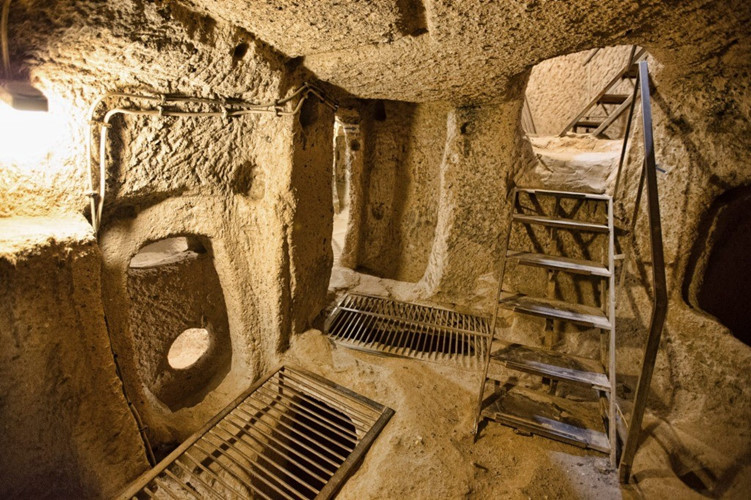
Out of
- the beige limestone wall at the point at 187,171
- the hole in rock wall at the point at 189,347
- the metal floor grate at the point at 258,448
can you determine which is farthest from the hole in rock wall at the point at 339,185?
the metal floor grate at the point at 258,448

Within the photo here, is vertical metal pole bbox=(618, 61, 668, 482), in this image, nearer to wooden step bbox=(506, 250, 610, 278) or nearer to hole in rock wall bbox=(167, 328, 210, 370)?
wooden step bbox=(506, 250, 610, 278)

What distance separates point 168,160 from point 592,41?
2829 mm

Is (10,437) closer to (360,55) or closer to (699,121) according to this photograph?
(360,55)

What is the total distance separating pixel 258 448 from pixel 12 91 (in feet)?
8.18

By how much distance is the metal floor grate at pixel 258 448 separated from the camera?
1955 millimetres

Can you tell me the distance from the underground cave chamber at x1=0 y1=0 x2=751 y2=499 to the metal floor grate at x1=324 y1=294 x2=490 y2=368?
42 millimetres

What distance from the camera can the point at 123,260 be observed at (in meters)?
2.26

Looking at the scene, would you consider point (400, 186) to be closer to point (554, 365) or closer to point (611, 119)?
point (554, 365)

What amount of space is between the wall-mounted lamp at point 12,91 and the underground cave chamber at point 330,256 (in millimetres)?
51

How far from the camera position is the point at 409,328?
3.70m

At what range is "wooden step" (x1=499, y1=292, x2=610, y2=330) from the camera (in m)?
2.40

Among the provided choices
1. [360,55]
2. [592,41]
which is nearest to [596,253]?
[592,41]

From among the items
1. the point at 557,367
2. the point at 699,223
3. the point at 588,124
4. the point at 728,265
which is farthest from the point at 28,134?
the point at 588,124

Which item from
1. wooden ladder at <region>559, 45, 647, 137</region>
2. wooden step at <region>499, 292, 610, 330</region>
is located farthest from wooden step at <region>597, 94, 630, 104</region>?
wooden step at <region>499, 292, 610, 330</region>
